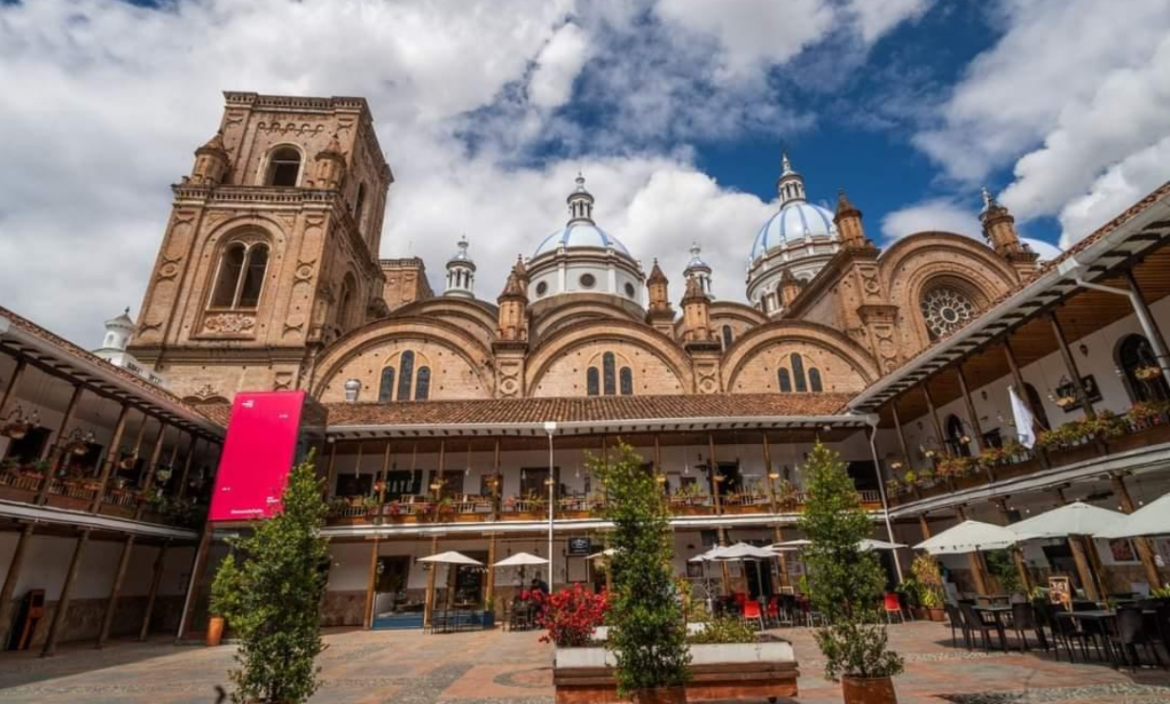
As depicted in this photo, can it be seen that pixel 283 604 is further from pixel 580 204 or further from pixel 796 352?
pixel 580 204

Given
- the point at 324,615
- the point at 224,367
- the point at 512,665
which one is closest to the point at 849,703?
the point at 512,665

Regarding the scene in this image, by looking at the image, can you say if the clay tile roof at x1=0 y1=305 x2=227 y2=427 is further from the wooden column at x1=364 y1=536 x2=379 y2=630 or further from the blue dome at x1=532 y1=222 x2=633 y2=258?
the blue dome at x1=532 y1=222 x2=633 y2=258

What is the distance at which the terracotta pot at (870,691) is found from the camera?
650 cm

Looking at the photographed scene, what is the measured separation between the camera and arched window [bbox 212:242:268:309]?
99.5 feet

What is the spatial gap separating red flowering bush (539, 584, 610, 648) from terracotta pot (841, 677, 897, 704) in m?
3.68

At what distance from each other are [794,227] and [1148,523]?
1945 inches

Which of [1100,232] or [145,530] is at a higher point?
[1100,232]

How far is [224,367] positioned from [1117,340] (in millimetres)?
34389

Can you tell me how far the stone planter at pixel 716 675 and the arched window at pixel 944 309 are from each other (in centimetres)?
2825

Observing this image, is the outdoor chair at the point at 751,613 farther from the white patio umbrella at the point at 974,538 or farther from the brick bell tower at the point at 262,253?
the brick bell tower at the point at 262,253

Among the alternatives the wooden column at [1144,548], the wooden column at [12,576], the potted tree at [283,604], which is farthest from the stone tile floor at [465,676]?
the wooden column at [1144,548]

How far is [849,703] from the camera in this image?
6.70m

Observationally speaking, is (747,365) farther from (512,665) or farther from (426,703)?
(426,703)

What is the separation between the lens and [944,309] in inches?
1227
